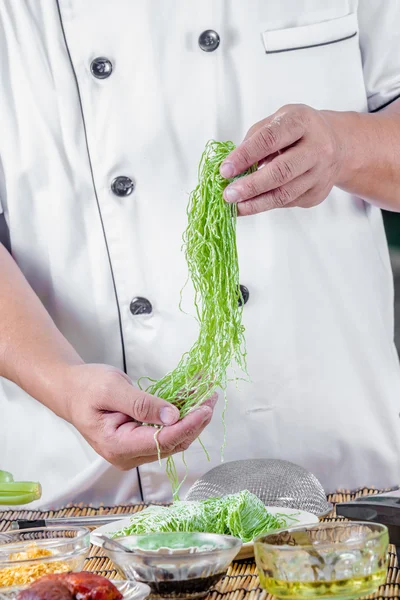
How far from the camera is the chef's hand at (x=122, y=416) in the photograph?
1.47 meters

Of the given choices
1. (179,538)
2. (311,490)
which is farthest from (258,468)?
(179,538)

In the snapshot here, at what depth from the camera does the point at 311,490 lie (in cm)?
156

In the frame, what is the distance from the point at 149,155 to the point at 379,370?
708mm

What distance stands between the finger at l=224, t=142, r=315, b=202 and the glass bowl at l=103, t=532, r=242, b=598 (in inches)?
23.0

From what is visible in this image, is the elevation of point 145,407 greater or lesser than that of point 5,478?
greater

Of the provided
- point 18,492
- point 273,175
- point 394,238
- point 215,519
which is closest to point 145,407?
point 215,519

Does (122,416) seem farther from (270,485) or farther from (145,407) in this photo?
→ (270,485)

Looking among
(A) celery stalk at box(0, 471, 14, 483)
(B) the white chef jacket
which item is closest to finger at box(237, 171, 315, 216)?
(B) the white chef jacket

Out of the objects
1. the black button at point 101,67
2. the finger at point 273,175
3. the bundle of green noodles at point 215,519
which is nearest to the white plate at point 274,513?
the bundle of green noodles at point 215,519

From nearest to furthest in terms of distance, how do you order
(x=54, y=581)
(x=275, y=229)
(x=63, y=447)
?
1. (x=54, y=581)
2. (x=275, y=229)
3. (x=63, y=447)

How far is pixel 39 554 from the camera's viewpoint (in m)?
1.16

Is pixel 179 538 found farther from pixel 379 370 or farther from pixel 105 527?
pixel 379 370

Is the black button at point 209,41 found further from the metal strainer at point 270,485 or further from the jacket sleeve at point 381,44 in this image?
the metal strainer at point 270,485

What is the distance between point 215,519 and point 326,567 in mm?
381
